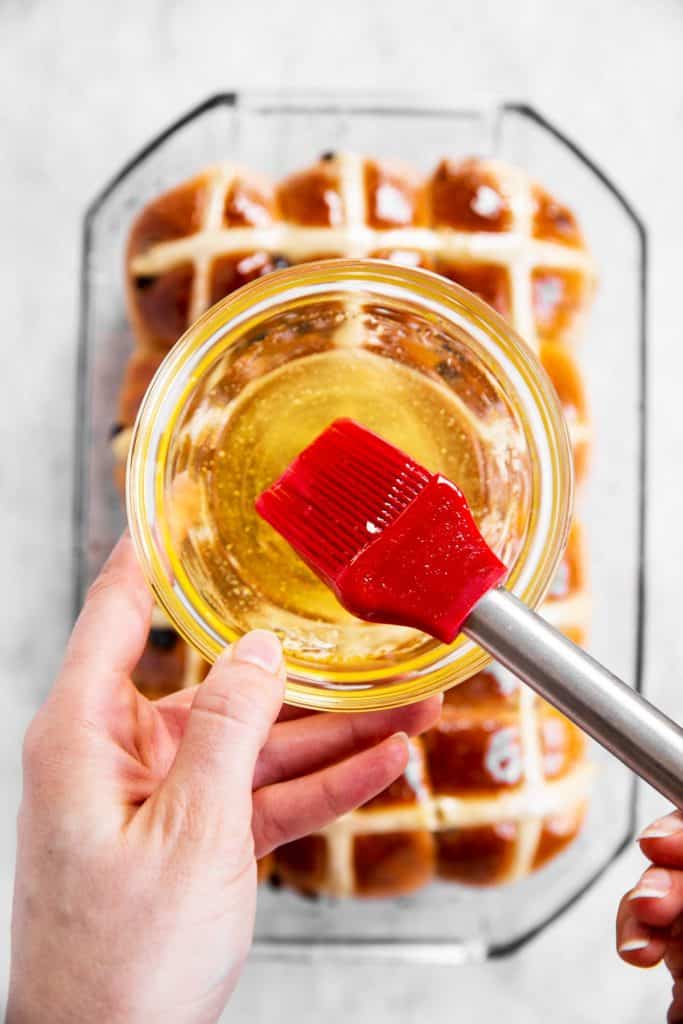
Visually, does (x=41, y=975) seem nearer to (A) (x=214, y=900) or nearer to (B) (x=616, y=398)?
(A) (x=214, y=900)

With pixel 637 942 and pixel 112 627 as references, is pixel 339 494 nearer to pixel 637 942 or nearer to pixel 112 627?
pixel 112 627

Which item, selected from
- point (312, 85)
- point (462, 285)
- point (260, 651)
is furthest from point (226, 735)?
point (312, 85)

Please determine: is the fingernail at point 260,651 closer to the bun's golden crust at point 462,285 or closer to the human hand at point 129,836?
the human hand at point 129,836

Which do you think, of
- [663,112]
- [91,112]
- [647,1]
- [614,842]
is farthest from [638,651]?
[91,112]

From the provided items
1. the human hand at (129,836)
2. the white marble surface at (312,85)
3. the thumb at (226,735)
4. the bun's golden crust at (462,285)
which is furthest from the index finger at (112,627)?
the white marble surface at (312,85)

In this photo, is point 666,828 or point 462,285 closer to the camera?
point 666,828

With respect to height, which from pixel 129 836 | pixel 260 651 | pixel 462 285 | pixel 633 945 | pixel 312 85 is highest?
pixel 312 85
